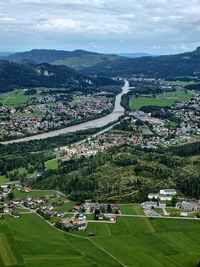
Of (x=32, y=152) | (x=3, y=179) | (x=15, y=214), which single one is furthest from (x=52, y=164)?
(x=15, y=214)

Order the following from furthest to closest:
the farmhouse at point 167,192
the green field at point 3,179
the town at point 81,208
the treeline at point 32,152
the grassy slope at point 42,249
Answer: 1. the treeline at point 32,152
2. the green field at point 3,179
3. the farmhouse at point 167,192
4. the town at point 81,208
5. the grassy slope at point 42,249


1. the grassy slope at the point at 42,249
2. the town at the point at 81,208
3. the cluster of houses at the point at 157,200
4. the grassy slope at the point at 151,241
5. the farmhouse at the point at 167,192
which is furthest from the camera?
the farmhouse at the point at 167,192

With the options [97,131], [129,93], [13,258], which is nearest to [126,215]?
[13,258]

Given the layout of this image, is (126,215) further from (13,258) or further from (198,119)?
(198,119)

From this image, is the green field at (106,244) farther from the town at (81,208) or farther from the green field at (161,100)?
the green field at (161,100)

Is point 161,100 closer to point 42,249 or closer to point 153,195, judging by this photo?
point 153,195

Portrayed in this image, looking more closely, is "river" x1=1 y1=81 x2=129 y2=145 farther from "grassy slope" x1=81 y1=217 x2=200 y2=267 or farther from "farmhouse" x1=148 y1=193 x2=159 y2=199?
"grassy slope" x1=81 y1=217 x2=200 y2=267

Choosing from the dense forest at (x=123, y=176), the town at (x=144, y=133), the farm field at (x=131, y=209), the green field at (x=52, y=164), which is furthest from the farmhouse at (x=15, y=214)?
the town at (x=144, y=133)
